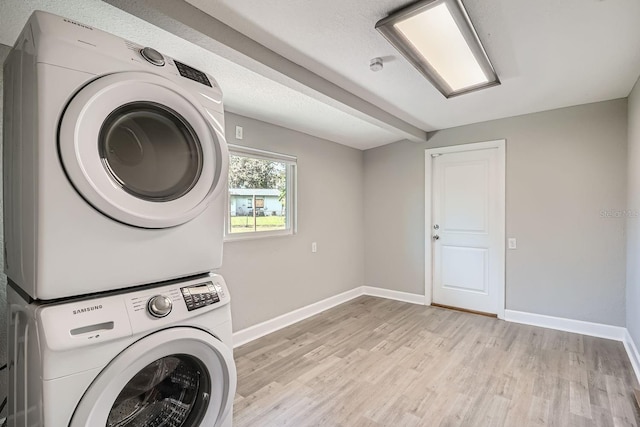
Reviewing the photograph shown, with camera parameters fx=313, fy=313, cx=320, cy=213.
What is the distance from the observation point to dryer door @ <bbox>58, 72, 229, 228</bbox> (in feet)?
3.15

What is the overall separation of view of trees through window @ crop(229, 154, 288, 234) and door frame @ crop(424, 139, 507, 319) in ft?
5.91

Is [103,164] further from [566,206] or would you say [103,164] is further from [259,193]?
[566,206]

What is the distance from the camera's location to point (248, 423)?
70.2 inches

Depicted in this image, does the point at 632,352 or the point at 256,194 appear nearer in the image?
the point at 632,352

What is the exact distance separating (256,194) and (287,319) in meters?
1.36

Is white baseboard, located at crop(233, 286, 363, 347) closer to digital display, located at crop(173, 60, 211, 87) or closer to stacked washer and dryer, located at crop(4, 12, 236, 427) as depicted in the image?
stacked washer and dryer, located at crop(4, 12, 236, 427)

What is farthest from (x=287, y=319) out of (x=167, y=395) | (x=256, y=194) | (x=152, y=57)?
(x=152, y=57)

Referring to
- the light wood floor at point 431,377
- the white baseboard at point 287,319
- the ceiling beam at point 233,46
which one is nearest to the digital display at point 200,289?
the light wood floor at point 431,377

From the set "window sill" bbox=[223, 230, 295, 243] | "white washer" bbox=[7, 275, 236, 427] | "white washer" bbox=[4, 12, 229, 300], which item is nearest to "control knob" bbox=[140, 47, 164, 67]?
"white washer" bbox=[4, 12, 229, 300]

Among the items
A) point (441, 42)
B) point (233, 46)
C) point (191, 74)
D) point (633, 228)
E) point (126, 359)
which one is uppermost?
point (441, 42)

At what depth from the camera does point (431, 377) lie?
227 cm

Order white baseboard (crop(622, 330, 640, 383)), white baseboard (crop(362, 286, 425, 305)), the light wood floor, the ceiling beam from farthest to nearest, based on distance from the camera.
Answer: white baseboard (crop(362, 286, 425, 305)) → white baseboard (crop(622, 330, 640, 383)) → the light wood floor → the ceiling beam

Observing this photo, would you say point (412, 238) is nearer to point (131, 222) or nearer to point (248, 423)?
point (248, 423)

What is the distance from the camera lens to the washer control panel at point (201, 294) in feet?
3.85
